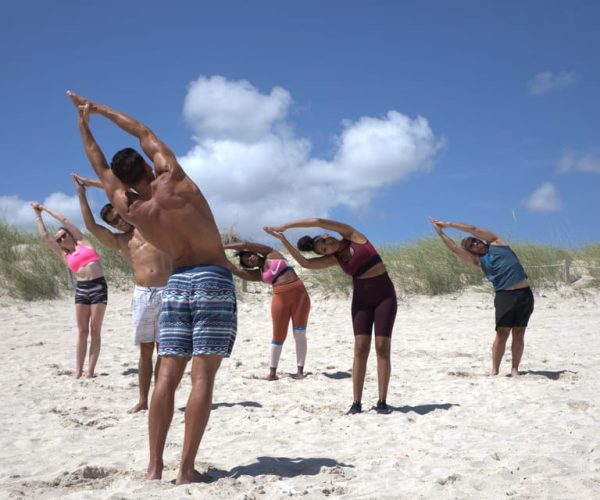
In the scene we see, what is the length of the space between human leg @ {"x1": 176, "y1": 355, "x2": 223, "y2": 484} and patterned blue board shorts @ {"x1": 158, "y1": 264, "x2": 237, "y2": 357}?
0.07 meters

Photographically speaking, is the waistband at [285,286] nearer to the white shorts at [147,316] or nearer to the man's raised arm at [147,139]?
the white shorts at [147,316]

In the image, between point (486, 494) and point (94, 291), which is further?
point (94, 291)

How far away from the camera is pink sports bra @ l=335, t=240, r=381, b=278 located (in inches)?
211

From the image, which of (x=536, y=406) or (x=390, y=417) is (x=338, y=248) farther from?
(x=536, y=406)

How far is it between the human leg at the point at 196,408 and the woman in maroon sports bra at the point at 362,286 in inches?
79.3

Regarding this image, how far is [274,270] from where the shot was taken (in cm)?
710

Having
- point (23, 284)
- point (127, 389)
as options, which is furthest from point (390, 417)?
point (23, 284)

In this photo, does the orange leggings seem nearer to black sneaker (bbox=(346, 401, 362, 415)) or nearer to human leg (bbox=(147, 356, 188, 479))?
black sneaker (bbox=(346, 401, 362, 415))

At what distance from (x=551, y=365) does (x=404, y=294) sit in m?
7.58

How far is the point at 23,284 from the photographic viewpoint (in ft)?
48.4

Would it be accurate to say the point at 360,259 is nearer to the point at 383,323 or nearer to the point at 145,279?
the point at 383,323

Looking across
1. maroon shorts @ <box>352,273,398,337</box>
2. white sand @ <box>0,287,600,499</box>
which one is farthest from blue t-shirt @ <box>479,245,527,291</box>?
maroon shorts @ <box>352,273,398,337</box>

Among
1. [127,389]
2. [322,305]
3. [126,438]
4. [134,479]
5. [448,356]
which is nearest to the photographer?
[134,479]

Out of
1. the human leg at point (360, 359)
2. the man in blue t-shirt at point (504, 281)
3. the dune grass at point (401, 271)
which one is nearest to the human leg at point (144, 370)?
the human leg at point (360, 359)
